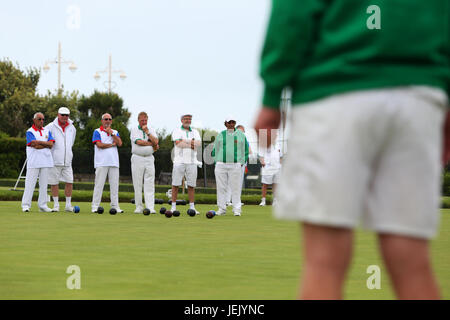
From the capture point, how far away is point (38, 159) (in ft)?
51.4

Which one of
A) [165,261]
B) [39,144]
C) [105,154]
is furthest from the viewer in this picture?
[105,154]

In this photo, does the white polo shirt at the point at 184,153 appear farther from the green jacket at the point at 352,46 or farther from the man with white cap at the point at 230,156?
the green jacket at the point at 352,46

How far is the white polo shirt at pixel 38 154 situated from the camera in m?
15.7

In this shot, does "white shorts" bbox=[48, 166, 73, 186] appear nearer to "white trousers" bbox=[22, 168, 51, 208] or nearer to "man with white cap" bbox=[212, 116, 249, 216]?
"white trousers" bbox=[22, 168, 51, 208]

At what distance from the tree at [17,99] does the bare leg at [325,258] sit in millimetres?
49572

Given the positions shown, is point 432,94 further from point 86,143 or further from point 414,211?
point 86,143

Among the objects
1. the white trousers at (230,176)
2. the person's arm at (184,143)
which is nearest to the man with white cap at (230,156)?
the white trousers at (230,176)

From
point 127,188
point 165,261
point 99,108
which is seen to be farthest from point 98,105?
point 165,261

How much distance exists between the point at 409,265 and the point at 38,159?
13758 mm

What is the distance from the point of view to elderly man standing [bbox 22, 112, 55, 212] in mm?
15611

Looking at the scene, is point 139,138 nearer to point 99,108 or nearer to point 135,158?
point 135,158

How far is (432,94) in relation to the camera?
258 cm
